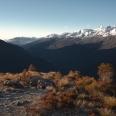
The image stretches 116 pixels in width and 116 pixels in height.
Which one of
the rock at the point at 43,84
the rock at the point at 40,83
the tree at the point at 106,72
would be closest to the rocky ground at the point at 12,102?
the rock at the point at 43,84

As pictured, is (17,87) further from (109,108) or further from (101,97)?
(109,108)

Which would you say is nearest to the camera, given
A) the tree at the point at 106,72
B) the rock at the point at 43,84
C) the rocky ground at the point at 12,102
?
the rocky ground at the point at 12,102

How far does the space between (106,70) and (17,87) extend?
15.4 metres

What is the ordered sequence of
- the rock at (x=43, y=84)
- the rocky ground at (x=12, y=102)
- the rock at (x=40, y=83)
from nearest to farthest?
the rocky ground at (x=12, y=102) < the rock at (x=43, y=84) < the rock at (x=40, y=83)

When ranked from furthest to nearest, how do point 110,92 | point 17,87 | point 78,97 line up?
1. point 17,87
2. point 110,92
3. point 78,97

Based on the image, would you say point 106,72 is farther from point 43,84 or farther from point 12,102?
point 12,102

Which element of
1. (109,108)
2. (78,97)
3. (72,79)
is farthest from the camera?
(72,79)

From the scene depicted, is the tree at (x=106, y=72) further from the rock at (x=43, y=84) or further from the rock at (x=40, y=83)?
the rock at (x=43, y=84)

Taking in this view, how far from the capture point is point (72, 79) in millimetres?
31078

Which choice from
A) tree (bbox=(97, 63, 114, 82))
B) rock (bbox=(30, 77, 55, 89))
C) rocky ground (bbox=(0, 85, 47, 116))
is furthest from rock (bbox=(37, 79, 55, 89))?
tree (bbox=(97, 63, 114, 82))

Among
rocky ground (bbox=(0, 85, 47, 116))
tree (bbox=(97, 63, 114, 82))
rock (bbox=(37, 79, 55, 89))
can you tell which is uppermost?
tree (bbox=(97, 63, 114, 82))

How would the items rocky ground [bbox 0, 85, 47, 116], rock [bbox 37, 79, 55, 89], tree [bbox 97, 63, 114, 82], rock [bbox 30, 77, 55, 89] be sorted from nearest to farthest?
1. rocky ground [bbox 0, 85, 47, 116]
2. rock [bbox 37, 79, 55, 89]
3. rock [bbox 30, 77, 55, 89]
4. tree [bbox 97, 63, 114, 82]

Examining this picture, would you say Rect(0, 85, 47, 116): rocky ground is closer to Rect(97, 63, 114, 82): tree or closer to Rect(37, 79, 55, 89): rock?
Rect(37, 79, 55, 89): rock

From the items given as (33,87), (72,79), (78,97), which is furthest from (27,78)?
(78,97)
